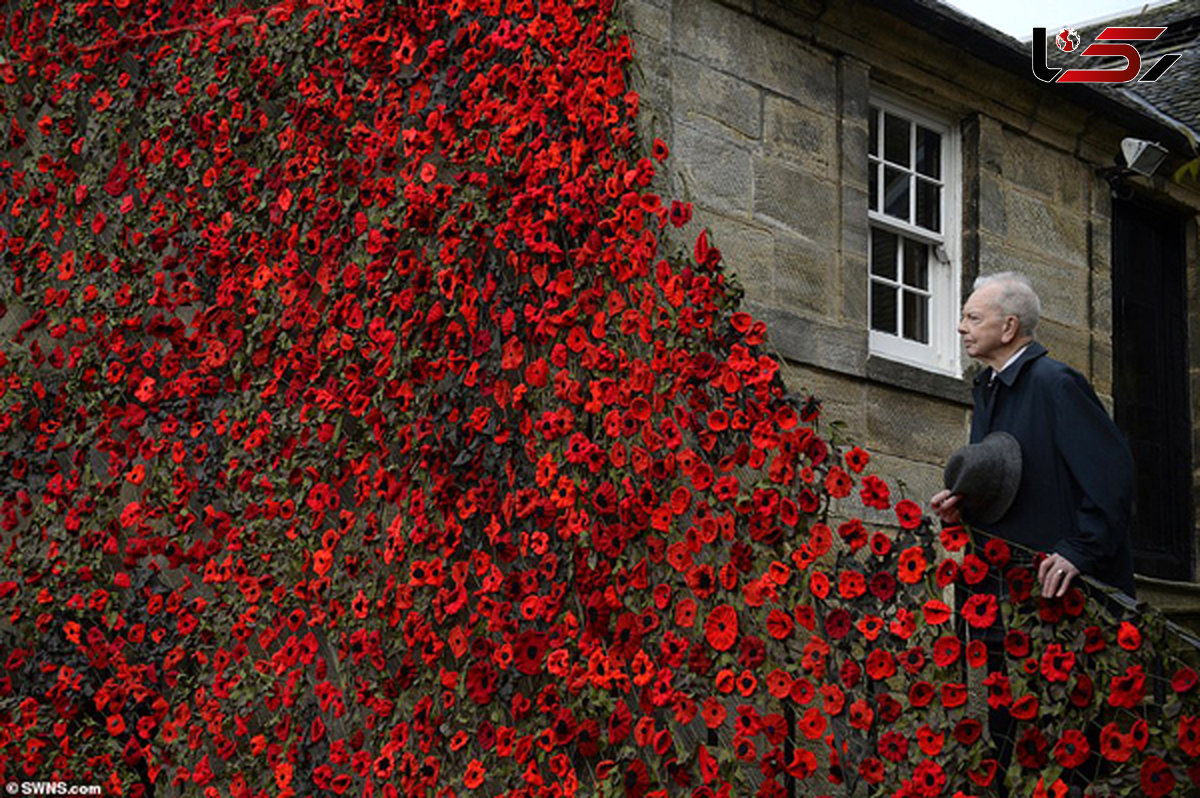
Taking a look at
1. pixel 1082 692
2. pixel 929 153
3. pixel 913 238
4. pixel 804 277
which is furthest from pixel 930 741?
pixel 929 153

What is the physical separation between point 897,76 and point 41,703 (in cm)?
555

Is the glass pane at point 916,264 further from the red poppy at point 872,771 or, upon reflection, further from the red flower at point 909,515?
the red poppy at point 872,771

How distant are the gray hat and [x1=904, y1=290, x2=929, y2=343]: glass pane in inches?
160

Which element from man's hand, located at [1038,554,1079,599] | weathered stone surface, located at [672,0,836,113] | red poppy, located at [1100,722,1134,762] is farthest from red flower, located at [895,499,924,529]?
weathered stone surface, located at [672,0,836,113]

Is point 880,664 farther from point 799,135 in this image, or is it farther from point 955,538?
point 799,135

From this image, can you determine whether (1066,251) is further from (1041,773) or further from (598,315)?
(1041,773)

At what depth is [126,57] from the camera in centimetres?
862

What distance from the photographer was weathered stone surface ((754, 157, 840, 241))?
7488 mm

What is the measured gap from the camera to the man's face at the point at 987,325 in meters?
4.89

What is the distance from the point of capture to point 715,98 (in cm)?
730

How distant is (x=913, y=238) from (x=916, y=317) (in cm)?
45

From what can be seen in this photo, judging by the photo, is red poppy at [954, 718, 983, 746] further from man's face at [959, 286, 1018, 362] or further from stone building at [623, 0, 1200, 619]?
stone building at [623, 0, 1200, 619]

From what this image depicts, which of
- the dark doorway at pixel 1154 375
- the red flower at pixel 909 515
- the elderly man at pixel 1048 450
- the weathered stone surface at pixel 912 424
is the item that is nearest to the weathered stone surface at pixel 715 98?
the weathered stone surface at pixel 912 424

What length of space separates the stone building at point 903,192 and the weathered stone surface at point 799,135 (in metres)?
0.01
